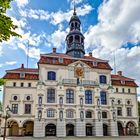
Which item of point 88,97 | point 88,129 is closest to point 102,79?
point 88,97

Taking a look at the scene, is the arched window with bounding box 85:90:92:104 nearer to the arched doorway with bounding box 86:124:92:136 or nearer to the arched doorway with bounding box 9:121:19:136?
the arched doorway with bounding box 86:124:92:136

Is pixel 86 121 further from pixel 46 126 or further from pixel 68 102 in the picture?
pixel 46 126

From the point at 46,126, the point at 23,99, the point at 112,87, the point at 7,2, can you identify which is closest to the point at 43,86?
the point at 23,99

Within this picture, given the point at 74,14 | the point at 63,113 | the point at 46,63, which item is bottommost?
the point at 63,113

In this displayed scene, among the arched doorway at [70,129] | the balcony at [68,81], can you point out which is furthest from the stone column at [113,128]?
the balcony at [68,81]

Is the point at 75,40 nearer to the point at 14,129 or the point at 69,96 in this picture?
the point at 69,96

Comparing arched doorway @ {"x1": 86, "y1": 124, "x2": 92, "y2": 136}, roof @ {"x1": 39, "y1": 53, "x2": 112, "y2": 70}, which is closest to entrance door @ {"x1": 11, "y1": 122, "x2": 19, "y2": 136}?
roof @ {"x1": 39, "y1": 53, "x2": 112, "y2": 70}

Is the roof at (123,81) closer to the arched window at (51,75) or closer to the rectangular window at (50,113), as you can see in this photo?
the arched window at (51,75)

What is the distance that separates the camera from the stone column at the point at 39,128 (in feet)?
124

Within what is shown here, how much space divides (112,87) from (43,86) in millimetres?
14599

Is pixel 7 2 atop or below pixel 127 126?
atop

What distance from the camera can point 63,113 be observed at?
40.2 metres

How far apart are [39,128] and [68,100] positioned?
7.71 metres

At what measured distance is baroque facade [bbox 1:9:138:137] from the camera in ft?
130
